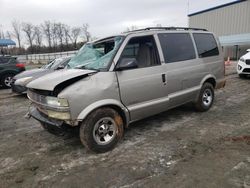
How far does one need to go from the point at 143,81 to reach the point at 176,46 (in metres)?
1.35

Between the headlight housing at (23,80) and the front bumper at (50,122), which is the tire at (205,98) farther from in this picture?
the headlight housing at (23,80)

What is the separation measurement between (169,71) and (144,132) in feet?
4.50

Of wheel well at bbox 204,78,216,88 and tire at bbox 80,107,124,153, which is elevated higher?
wheel well at bbox 204,78,216,88

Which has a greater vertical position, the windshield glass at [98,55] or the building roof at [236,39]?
the building roof at [236,39]

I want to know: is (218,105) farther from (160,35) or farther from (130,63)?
(130,63)

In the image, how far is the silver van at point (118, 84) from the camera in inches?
145

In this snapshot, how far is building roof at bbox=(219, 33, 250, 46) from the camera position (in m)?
25.2

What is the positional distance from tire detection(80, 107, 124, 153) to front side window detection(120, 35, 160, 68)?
3.52 ft

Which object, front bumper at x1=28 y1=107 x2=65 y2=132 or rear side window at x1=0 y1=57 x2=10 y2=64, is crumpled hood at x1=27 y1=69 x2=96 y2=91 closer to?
front bumper at x1=28 y1=107 x2=65 y2=132

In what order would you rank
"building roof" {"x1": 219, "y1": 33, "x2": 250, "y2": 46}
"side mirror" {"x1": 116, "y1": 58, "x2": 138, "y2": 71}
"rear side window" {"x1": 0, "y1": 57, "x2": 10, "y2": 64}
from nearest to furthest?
"side mirror" {"x1": 116, "y1": 58, "x2": 138, "y2": 71} → "rear side window" {"x1": 0, "y1": 57, "x2": 10, "y2": 64} → "building roof" {"x1": 219, "y1": 33, "x2": 250, "y2": 46}

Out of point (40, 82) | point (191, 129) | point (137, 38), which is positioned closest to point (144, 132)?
point (191, 129)

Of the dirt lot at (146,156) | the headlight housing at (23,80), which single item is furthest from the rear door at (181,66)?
the headlight housing at (23,80)

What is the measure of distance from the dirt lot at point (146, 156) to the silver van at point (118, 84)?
45 cm

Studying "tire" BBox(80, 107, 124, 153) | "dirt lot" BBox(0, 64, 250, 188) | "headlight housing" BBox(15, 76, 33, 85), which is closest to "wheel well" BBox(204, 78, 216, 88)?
"dirt lot" BBox(0, 64, 250, 188)
